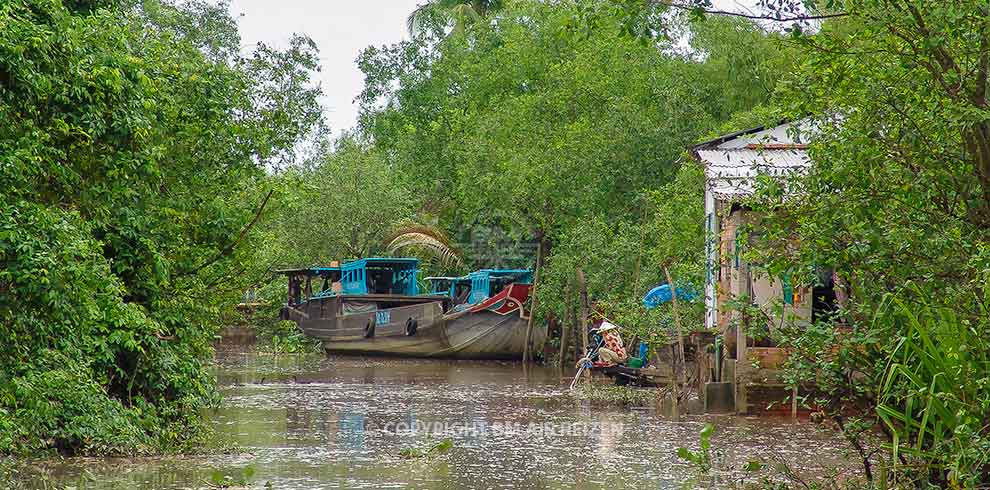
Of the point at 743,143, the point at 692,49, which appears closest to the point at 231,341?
the point at 692,49

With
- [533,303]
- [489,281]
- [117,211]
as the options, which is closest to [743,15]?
[117,211]

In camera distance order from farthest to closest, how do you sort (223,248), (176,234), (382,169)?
(382,169) → (223,248) → (176,234)

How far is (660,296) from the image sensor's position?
25.8m

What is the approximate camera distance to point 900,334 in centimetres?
799

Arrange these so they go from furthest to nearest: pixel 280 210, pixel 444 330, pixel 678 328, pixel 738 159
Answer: pixel 444 330 → pixel 738 159 → pixel 678 328 → pixel 280 210

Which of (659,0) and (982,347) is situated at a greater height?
(659,0)

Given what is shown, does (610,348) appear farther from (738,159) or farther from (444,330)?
(444,330)

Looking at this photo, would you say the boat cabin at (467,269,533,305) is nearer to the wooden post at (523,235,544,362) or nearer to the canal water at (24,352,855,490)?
the wooden post at (523,235,544,362)

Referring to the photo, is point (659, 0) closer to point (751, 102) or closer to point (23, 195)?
point (23, 195)

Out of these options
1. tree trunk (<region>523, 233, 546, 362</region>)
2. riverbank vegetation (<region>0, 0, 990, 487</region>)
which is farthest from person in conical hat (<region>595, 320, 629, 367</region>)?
tree trunk (<region>523, 233, 546, 362</region>)

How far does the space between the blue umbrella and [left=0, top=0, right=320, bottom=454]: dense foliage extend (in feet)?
27.5

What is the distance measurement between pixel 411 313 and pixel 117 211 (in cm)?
2287

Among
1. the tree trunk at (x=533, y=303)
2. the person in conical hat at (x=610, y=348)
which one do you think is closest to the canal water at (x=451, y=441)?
the person in conical hat at (x=610, y=348)

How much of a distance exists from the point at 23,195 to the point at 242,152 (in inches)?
254
